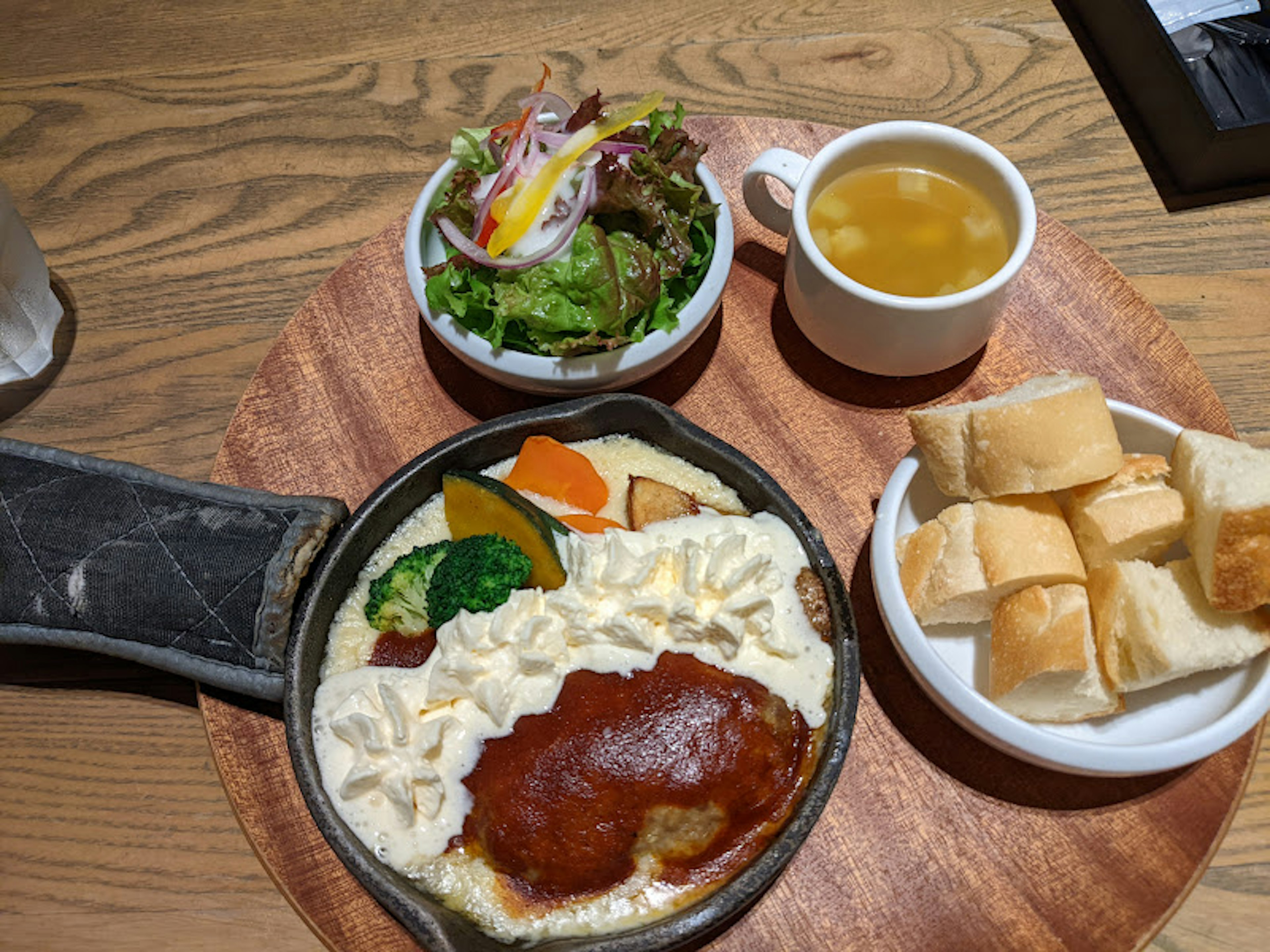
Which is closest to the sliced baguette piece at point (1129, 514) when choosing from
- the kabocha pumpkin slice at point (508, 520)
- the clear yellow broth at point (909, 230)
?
the clear yellow broth at point (909, 230)

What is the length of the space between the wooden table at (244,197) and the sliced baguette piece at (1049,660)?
0.55 meters

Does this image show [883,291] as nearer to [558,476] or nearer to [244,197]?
[558,476]

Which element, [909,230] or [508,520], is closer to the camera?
[508,520]

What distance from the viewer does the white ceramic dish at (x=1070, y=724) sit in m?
1.57

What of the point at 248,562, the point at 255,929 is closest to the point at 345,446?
the point at 248,562

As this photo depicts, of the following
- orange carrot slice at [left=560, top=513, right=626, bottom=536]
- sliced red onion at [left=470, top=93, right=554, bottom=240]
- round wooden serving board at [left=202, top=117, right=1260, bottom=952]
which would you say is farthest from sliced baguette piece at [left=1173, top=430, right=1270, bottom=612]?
sliced red onion at [left=470, top=93, right=554, bottom=240]

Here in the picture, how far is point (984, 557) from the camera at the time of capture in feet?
5.56

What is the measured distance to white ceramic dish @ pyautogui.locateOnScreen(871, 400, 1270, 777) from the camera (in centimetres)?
157

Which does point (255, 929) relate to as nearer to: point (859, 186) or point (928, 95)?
point (859, 186)

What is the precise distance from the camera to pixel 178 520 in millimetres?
1913

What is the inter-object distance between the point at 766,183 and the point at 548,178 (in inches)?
21.5

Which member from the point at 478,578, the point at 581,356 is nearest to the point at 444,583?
the point at 478,578

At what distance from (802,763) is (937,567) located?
43 centimetres

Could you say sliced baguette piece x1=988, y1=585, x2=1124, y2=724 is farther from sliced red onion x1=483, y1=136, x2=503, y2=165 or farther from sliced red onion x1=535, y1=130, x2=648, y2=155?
sliced red onion x1=483, y1=136, x2=503, y2=165
